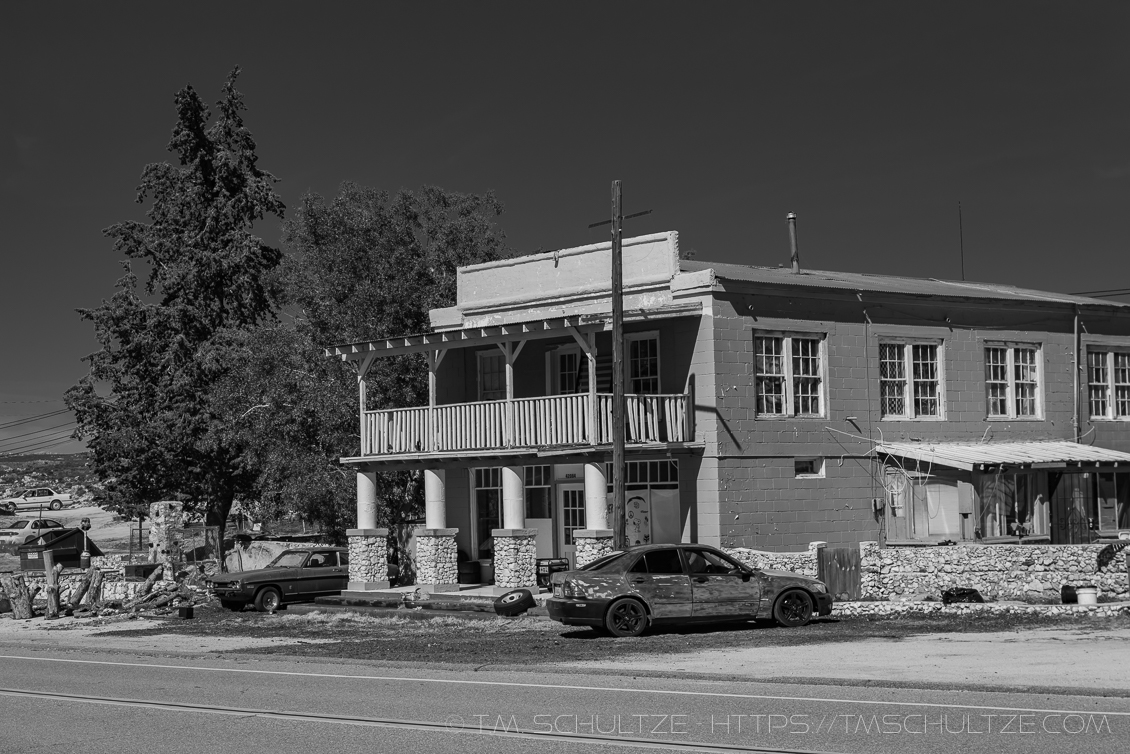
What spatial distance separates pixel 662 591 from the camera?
1975cm

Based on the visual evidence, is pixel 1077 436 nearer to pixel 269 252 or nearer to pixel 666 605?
pixel 666 605

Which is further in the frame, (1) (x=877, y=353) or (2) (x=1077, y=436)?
(2) (x=1077, y=436)

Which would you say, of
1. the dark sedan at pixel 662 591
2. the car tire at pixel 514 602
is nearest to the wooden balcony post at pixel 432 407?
the car tire at pixel 514 602

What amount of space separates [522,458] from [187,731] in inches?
652

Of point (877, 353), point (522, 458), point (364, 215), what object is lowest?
point (522, 458)

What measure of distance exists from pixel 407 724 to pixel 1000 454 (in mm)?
20226

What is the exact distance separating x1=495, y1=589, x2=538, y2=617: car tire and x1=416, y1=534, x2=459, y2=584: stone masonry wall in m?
4.23

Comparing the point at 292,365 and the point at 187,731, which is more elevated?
the point at 292,365

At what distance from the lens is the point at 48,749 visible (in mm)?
10398

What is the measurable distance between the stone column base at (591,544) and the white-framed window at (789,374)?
472cm

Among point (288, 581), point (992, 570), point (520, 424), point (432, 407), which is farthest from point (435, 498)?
point (992, 570)


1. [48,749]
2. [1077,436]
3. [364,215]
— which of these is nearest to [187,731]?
[48,749]

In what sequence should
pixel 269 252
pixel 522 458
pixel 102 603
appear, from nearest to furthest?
pixel 522 458 → pixel 102 603 → pixel 269 252

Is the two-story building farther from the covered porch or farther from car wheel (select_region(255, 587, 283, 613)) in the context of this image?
car wheel (select_region(255, 587, 283, 613))
